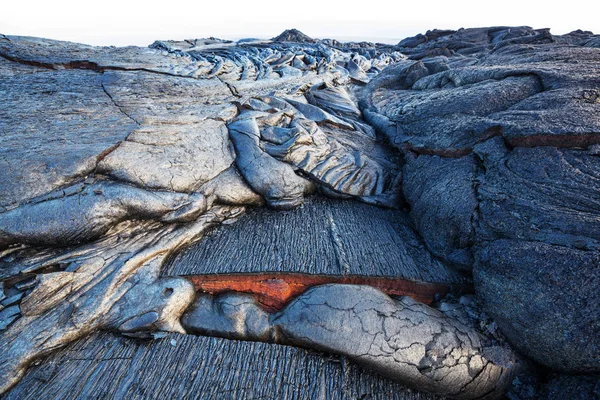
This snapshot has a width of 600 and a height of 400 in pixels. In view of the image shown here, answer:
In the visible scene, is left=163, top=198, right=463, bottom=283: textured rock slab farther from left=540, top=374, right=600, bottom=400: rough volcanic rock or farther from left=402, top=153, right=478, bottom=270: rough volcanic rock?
left=540, top=374, right=600, bottom=400: rough volcanic rock

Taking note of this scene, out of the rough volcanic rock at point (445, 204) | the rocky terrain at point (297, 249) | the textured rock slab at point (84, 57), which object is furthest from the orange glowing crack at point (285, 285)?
the textured rock slab at point (84, 57)

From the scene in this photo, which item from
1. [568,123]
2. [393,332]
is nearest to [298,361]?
[393,332]

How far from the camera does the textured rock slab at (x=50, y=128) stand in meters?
1.91

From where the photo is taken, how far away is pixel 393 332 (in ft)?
5.63

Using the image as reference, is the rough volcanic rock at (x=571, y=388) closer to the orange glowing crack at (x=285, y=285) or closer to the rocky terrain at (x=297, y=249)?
the rocky terrain at (x=297, y=249)

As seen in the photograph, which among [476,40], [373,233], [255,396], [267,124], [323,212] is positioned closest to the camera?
[255,396]

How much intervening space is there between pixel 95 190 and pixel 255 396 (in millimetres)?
1549

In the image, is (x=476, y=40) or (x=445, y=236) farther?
(x=476, y=40)

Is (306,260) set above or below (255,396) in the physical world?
above

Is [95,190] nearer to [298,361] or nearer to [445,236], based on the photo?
[298,361]

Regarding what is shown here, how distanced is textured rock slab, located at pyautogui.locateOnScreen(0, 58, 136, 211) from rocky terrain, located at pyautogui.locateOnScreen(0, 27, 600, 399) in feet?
0.06

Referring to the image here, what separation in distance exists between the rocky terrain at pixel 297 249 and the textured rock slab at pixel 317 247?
0.05 ft

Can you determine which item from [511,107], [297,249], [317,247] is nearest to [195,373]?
[297,249]

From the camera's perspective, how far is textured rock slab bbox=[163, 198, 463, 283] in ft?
6.66
